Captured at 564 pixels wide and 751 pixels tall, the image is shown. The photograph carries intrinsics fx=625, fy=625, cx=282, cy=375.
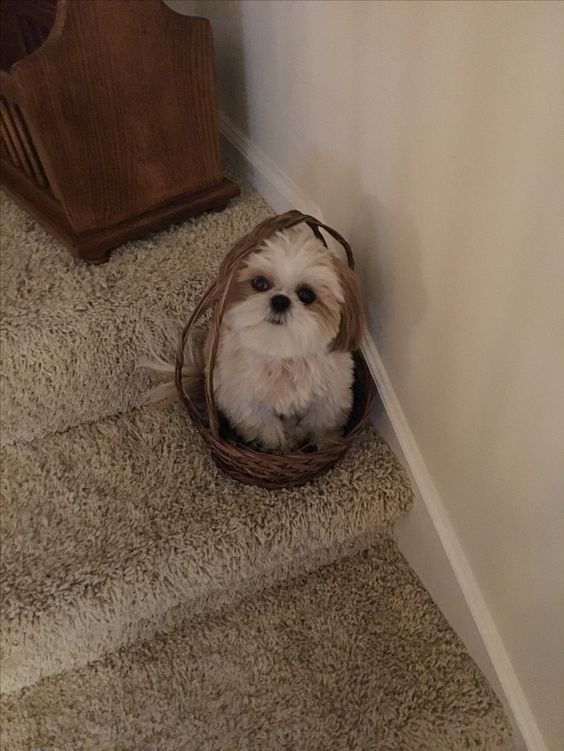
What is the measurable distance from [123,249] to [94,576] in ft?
2.20

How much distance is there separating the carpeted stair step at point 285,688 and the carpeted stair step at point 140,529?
0.05 meters

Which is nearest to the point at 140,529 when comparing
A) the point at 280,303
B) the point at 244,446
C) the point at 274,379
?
the point at 244,446

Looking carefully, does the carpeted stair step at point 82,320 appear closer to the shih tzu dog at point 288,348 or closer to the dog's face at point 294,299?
the shih tzu dog at point 288,348

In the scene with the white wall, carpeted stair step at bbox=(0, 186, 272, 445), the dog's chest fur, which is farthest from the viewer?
carpeted stair step at bbox=(0, 186, 272, 445)

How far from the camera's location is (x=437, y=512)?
42.4 inches

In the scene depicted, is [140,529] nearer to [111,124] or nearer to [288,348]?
[288,348]

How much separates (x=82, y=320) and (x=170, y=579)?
49cm

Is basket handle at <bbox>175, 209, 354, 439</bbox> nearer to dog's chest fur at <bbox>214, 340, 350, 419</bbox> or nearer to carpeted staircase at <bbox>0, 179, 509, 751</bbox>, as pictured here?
dog's chest fur at <bbox>214, 340, 350, 419</bbox>

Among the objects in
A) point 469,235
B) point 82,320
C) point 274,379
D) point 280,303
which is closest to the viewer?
point 469,235

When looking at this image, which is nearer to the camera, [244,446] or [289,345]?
[289,345]

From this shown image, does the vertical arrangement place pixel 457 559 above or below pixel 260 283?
below

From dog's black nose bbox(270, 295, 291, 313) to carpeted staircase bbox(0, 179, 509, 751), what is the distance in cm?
34

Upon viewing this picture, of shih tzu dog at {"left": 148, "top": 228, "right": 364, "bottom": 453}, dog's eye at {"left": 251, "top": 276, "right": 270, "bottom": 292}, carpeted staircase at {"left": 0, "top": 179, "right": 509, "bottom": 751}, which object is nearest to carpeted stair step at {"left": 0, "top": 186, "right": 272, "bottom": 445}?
carpeted staircase at {"left": 0, "top": 179, "right": 509, "bottom": 751}

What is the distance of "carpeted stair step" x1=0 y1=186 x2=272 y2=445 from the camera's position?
44.8 inches
